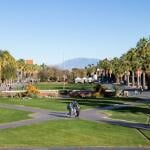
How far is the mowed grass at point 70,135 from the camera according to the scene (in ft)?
104

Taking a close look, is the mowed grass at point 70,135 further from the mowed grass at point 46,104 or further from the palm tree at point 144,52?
the palm tree at point 144,52

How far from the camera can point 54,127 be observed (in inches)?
1561

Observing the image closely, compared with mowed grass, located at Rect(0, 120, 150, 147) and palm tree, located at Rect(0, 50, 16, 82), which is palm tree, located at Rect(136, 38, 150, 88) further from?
mowed grass, located at Rect(0, 120, 150, 147)

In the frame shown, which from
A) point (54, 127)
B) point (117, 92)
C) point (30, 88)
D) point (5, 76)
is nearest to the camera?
point (54, 127)

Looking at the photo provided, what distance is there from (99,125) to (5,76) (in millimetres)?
121287

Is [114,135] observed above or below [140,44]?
below

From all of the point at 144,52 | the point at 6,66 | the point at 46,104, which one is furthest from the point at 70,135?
the point at 6,66

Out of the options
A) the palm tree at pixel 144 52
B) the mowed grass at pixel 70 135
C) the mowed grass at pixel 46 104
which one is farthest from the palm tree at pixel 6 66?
the mowed grass at pixel 70 135

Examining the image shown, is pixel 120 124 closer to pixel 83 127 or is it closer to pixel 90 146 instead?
pixel 83 127

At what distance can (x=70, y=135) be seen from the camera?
35375mm

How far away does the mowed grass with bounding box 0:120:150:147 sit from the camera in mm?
31703

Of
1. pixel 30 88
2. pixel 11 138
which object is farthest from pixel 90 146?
pixel 30 88

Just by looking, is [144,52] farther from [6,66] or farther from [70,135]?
[70,135]

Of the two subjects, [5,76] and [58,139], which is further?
[5,76]
